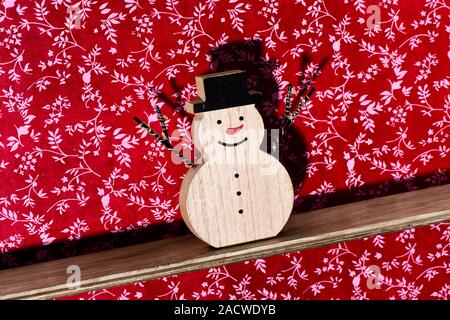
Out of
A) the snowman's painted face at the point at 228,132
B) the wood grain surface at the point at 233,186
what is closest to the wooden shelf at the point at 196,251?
the wood grain surface at the point at 233,186

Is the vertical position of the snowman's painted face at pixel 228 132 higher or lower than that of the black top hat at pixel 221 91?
lower

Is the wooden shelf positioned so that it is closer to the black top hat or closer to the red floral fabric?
the red floral fabric

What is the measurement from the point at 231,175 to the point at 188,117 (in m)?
0.21

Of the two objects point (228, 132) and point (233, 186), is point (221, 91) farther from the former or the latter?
point (233, 186)

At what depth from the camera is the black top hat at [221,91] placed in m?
1.34

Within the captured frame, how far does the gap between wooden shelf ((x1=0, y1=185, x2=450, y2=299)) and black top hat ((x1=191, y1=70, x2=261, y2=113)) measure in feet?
1.06

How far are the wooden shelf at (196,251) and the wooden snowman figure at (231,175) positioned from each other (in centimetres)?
4

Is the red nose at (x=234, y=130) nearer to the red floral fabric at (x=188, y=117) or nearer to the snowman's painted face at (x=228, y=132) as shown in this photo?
the snowman's painted face at (x=228, y=132)

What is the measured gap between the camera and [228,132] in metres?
1.37

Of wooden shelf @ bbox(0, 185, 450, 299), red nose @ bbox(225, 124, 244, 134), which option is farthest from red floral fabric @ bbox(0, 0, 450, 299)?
red nose @ bbox(225, 124, 244, 134)

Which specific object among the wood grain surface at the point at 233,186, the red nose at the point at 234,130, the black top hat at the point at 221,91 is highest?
the black top hat at the point at 221,91

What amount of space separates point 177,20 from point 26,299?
71 centimetres

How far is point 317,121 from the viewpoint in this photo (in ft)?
5.18

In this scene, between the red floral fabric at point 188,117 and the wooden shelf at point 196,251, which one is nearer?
the wooden shelf at point 196,251
